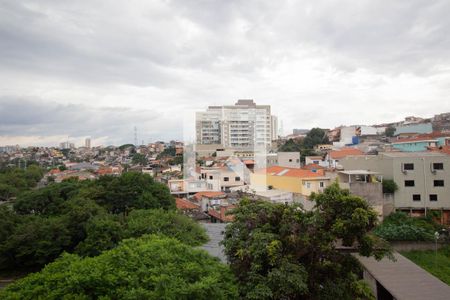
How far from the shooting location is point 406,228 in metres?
15.1

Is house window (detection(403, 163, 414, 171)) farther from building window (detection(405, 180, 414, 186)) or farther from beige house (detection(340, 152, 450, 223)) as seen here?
building window (detection(405, 180, 414, 186))

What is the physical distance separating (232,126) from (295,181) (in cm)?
3633

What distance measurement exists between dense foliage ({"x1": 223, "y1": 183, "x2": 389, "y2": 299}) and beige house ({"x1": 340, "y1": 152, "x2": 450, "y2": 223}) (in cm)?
1128

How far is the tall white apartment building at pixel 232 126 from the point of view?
190 feet

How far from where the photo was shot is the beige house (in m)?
17.0

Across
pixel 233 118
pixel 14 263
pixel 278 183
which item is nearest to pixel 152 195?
pixel 14 263

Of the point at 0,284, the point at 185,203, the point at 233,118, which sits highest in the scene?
the point at 233,118

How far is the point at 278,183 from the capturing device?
2450 cm

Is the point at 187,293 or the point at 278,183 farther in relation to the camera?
the point at 278,183

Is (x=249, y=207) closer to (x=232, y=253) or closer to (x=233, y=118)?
(x=232, y=253)

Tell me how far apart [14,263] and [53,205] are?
6067mm

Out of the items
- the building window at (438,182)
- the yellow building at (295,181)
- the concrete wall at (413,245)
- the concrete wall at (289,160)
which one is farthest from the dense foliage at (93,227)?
the concrete wall at (289,160)

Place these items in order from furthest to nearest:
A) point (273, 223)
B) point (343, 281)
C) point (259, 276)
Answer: point (273, 223), point (343, 281), point (259, 276)

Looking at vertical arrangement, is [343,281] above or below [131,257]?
below
